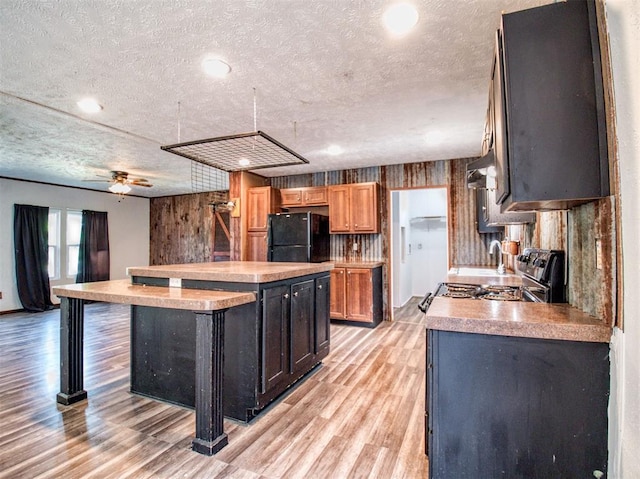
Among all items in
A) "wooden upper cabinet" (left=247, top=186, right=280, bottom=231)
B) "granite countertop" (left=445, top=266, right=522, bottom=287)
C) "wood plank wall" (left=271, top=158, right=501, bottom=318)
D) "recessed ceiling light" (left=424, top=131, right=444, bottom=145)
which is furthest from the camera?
"wooden upper cabinet" (left=247, top=186, right=280, bottom=231)

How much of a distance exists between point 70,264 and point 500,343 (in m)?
8.33

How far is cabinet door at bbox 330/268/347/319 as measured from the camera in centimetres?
505

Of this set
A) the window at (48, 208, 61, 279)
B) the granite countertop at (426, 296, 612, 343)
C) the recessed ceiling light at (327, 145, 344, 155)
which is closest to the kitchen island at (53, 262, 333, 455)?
the granite countertop at (426, 296, 612, 343)

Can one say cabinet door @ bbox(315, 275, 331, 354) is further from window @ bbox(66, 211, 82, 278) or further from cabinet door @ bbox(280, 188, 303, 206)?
window @ bbox(66, 211, 82, 278)

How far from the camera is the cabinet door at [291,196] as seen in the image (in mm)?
5672

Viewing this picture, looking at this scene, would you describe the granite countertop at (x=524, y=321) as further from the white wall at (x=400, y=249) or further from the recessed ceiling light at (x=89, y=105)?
the white wall at (x=400, y=249)

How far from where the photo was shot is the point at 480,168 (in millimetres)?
1786

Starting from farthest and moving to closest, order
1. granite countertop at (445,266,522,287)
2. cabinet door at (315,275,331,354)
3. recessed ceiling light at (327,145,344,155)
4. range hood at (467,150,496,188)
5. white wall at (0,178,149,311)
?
white wall at (0,178,149,311) < recessed ceiling light at (327,145,344,155) < cabinet door at (315,275,331,354) < granite countertop at (445,266,522,287) < range hood at (467,150,496,188)

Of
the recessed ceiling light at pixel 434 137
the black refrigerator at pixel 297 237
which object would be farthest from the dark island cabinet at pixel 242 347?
the recessed ceiling light at pixel 434 137

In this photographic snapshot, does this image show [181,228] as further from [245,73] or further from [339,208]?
[245,73]

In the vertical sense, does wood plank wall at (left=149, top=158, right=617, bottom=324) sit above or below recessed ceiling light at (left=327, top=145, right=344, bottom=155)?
below

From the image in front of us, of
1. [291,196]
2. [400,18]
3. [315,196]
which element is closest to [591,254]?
[400,18]

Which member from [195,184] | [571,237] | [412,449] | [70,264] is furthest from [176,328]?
[70,264]

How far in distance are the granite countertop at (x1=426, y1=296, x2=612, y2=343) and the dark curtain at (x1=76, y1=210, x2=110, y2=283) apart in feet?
25.9
